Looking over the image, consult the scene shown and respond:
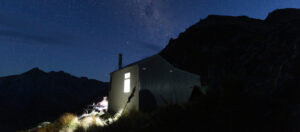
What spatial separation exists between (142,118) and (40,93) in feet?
414

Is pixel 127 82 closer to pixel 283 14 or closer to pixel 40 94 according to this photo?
pixel 283 14

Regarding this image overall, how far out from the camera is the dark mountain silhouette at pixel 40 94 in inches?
3760

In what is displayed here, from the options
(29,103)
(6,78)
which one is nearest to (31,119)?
(29,103)

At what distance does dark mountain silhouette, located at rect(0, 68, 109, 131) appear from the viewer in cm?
9550

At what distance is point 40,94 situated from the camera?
107 m

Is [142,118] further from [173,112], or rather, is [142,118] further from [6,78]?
[6,78]

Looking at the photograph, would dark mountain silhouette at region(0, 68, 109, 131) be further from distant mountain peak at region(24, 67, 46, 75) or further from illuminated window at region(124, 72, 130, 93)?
illuminated window at region(124, 72, 130, 93)

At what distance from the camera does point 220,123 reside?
3.56 m

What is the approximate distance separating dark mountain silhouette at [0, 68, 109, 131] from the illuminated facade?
280ft

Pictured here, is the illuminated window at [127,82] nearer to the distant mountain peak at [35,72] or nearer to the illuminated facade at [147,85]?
the illuminated facade at [147,85]

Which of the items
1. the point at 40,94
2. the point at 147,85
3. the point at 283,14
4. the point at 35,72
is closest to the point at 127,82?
the point at 147,85

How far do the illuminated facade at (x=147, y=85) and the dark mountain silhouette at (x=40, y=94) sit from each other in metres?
85.4

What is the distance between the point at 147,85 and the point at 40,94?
123211 mm

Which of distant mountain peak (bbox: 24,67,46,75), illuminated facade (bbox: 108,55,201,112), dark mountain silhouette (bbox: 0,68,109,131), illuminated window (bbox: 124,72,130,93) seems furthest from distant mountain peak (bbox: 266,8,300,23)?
distant mountain peak (bbox: 24,67,46,75)
